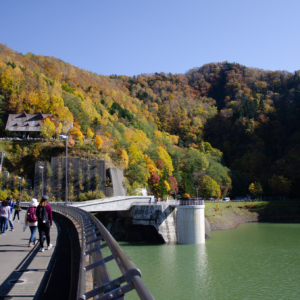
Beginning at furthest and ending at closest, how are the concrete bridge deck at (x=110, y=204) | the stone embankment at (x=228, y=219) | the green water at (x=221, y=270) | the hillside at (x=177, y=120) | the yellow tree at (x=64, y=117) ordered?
the hillside at (x=177, y=120)
the yellow tree at (x=64, y=117)
the stone embankment at (x=228, y=219)
the concrete bridge deck at (x=110, y=204)
the green water at (x=221, y=270)

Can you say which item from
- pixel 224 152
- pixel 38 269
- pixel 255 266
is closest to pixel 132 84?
pixel 224 152

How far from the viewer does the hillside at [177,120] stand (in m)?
74.8

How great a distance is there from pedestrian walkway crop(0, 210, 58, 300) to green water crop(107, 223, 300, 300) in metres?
9.98

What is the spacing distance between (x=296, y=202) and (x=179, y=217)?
51005 millimetres

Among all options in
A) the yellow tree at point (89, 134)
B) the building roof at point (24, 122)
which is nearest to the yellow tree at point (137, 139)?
the yellow tree at point (89, 134)

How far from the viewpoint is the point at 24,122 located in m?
67.8

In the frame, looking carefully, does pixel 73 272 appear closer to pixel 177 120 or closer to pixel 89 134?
pixel 89 134

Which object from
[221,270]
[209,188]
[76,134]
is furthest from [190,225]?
[209,188]

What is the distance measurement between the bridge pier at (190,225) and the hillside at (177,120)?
24445 millimetres

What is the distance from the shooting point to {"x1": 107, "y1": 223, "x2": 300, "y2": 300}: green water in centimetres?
1956

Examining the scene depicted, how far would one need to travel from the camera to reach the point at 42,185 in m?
50.8

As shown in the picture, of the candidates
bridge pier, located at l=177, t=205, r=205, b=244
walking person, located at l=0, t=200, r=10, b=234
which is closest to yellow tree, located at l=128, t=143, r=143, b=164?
bridge pier, located at l=177, t=205, r=205, b=244

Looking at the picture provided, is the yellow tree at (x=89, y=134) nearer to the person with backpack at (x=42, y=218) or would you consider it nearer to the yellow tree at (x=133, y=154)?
the yellow tree at (x=133, y=154)

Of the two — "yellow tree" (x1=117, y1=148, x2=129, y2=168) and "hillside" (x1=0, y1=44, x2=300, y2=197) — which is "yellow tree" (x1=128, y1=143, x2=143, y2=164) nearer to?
"hillside" (x1=0, y1=44, x2=300, y2=197)
